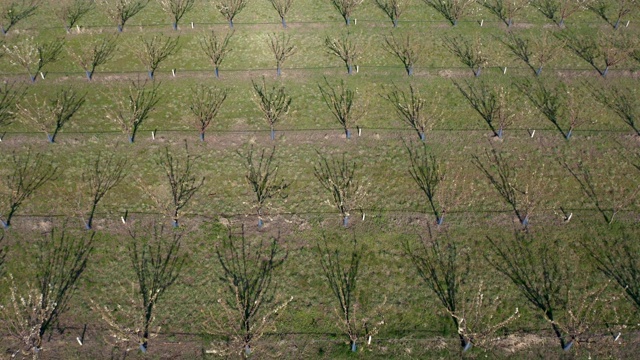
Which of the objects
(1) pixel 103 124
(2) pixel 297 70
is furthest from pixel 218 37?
(1) pixel 103 124

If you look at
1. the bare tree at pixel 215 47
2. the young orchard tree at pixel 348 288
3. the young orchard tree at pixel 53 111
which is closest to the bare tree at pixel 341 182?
the young orchard tree at pixel 348 288

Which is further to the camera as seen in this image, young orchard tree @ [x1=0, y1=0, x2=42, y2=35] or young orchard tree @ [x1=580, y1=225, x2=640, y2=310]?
young orchard tree @ [x1=0, y1=0, x2=42, y2=35]

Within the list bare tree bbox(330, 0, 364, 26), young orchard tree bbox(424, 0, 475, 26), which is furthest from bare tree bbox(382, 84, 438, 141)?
young orchard tree bbox(424, 0, 475, 26)

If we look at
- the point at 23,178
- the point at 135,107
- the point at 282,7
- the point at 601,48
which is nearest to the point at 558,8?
the point at 601,48

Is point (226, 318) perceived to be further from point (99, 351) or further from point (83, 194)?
point (83, 194)

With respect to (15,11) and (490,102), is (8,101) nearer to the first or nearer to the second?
(15,11)

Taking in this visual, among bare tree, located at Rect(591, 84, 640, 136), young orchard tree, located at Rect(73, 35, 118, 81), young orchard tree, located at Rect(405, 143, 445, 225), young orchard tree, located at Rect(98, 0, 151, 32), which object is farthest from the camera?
young orchard tree, located at Rect(98, 0, 151, 32)

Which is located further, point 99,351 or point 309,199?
point 309,199

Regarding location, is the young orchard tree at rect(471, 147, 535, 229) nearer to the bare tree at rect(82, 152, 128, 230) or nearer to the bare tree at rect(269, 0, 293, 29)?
the bare tree at rect(269, 0, 293, 29)
